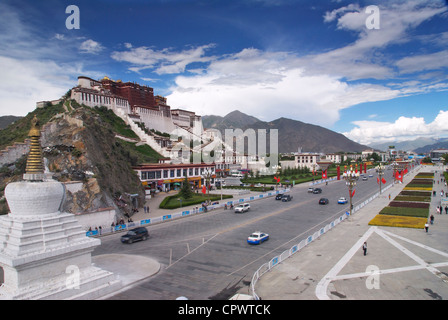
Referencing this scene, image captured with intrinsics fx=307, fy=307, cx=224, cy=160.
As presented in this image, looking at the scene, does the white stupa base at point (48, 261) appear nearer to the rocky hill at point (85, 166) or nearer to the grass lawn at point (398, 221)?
the rocky hill at point (85, 166)

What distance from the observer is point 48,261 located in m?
12.6

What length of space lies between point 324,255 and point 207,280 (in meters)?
7.79

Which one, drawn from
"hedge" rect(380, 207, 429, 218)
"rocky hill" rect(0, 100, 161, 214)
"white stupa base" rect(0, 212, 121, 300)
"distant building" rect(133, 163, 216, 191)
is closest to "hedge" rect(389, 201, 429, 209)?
"hedge" rect(380, 207, 429, 218)

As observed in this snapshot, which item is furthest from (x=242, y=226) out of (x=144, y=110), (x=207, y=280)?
(x=144, y=110)

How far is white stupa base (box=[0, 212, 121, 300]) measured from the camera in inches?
472

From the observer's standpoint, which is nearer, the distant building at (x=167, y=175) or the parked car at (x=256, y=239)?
the parked car at (x=256, y=239)

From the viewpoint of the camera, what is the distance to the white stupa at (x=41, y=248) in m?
12.1

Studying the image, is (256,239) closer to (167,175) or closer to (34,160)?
(34,160)

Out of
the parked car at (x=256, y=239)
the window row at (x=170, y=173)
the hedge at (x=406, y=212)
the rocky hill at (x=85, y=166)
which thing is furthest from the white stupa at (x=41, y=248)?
the window row at (x=170, y=173)

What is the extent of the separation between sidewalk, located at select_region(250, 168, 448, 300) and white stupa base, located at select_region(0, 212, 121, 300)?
7143mm

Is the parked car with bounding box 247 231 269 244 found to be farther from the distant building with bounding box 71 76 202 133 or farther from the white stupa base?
the distant building with bounding box 71 76 202 133

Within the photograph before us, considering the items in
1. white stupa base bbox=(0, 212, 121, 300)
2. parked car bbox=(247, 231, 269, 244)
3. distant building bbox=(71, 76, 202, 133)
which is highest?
distant building bbox=(71, 76, 202, 133)

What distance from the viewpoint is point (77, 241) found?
13.8m
